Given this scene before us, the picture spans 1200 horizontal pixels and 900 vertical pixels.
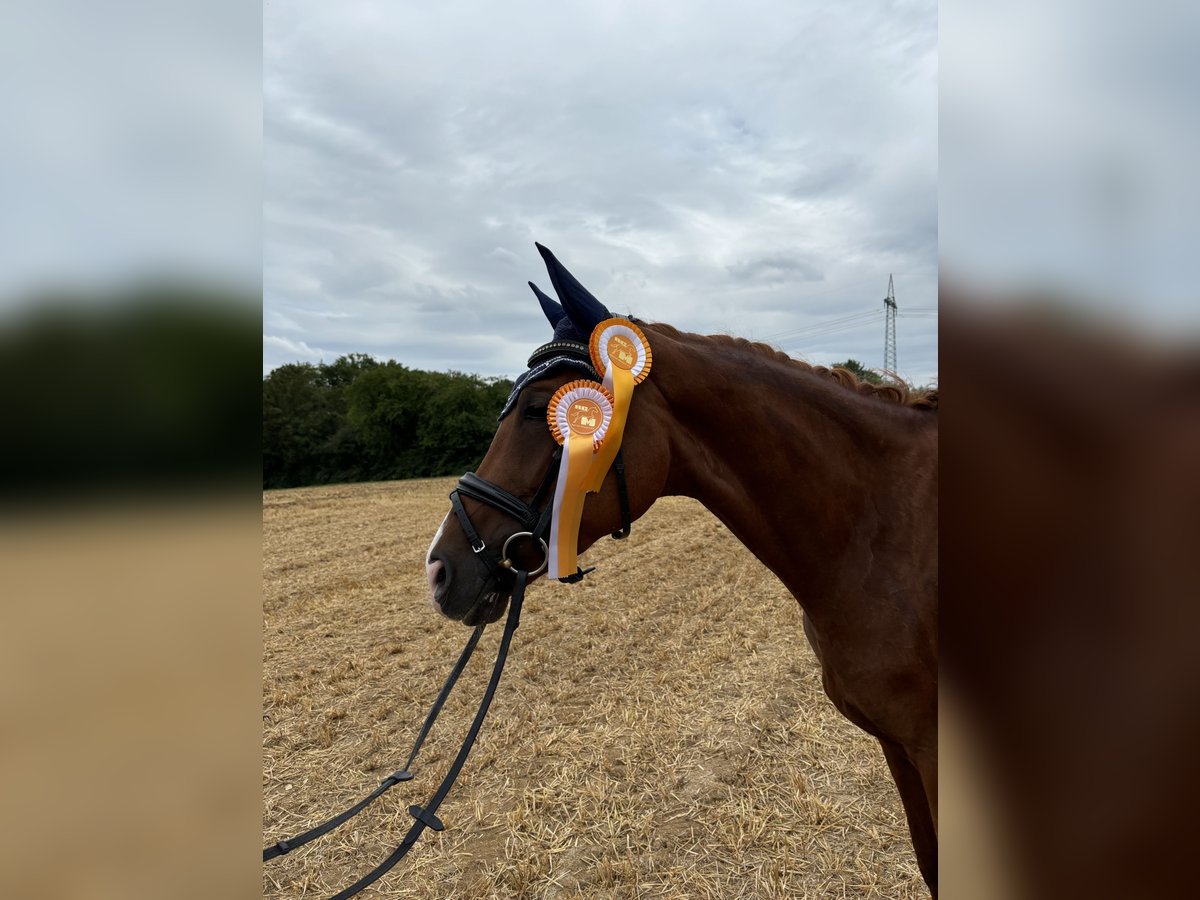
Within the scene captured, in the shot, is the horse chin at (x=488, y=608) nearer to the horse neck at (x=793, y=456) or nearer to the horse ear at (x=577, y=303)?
the horse neck at (x=793, y=456)

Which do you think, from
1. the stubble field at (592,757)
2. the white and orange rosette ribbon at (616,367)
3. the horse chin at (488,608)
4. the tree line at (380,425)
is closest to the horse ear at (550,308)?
the white and orange rosette ribbon at (616,367)

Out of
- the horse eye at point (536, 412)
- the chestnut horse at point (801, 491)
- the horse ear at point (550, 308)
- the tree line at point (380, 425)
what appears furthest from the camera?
the tree line at point (380, 425)

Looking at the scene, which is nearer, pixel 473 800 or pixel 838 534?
pixel 838 534

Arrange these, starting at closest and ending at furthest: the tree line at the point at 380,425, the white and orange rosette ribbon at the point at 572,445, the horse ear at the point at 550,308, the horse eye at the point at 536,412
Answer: the white and orange rosette ribbon at the point at 572,445, the horse eye at the point at 536,412, the horse ear at the point at 550,308, the tree line at the point at 380,425

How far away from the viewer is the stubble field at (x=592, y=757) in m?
3.47

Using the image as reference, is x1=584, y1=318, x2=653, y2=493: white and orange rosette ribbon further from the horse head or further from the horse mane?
the horse mane

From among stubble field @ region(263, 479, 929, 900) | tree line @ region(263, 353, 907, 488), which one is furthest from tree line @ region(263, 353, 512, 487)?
stubble field @ region(263, 479, 929, 900)

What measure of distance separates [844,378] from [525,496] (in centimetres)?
138

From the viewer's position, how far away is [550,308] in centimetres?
279

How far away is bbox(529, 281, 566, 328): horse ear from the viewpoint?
2.74 meters
